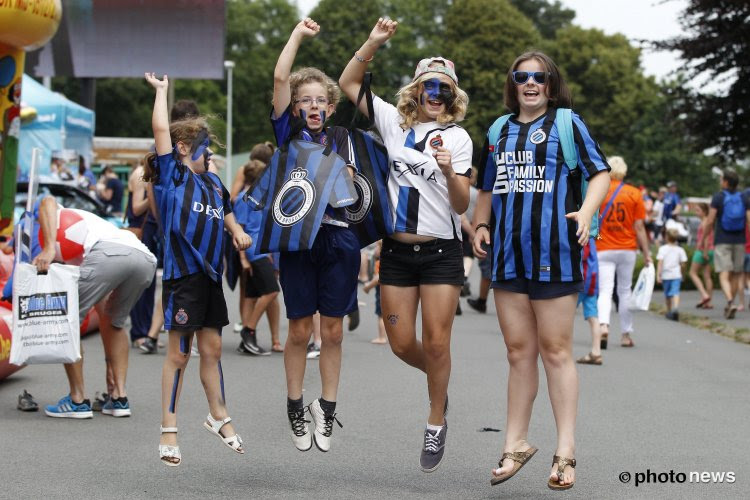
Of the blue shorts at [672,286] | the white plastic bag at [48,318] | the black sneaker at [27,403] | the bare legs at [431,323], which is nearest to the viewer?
the bare legs at [431,323]

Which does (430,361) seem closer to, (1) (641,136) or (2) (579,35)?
(1) (641,136)

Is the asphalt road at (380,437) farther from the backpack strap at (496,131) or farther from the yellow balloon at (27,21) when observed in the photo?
the yellow balloon at (27,21)

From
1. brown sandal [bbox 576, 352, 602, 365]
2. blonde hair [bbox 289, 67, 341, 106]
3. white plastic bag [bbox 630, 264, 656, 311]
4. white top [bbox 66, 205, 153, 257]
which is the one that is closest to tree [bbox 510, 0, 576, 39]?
white plastic bag [bbox 630, 264, 656, 311]

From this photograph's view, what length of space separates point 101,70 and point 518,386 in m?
27.0

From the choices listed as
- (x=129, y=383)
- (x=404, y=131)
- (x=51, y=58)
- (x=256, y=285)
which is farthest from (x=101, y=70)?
(x=404, y=131)

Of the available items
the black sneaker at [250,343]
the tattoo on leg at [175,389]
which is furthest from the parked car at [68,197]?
the tattoo on leg at [175,389]

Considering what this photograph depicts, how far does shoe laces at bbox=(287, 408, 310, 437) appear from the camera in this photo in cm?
622

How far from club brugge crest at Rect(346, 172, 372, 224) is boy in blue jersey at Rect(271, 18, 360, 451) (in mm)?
39

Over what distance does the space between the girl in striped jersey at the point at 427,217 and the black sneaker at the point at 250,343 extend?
5.44 metres

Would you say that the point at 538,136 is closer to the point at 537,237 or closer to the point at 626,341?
the point at 537,237

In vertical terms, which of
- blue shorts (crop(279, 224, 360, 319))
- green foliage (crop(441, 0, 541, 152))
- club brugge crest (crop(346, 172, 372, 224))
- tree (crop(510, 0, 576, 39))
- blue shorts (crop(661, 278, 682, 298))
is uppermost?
tree (crop(510, 0, 576, 39))

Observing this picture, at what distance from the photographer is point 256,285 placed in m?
11.7

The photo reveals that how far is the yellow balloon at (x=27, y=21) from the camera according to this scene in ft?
41.5

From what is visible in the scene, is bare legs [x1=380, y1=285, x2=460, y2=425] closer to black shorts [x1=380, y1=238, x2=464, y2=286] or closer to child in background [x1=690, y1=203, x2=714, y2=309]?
black shorts [x1=380, y1=238, x2=464, y2=286]
